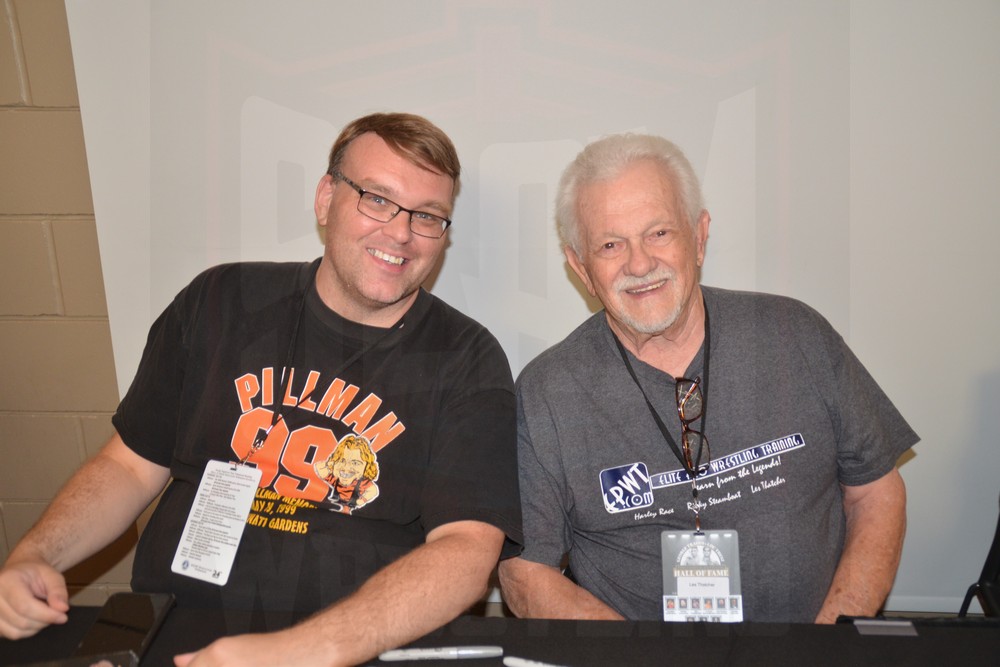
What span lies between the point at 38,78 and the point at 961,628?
281cm

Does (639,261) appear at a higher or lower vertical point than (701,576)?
higher

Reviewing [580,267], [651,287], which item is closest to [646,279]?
[651,287]

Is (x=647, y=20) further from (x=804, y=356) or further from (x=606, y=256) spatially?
(x=804, y=356)

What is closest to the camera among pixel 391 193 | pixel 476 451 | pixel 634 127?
pixel 476 451

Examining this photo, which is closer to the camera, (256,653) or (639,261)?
(256,653)

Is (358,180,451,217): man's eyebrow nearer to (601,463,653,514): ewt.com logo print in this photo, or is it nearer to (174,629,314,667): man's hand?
(601,463,653,514): ewt.com logo print

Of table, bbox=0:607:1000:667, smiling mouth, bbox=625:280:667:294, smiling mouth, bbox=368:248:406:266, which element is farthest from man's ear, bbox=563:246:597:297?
table, bbox=0:607:1000:667

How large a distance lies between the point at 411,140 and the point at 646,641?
1.25 meters

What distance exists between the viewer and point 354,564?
1.68 m

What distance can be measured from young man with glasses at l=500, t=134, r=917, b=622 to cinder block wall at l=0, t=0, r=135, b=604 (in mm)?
1630

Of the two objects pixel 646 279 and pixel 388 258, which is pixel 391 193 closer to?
pixel 388 258

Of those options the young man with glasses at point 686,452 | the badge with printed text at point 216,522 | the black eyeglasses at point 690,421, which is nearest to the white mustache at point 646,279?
the young man with glasses at point 686,452

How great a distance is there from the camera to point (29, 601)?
4.39 ft

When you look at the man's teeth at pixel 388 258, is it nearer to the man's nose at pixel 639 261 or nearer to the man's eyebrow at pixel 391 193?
the man's eyebrow at pixel 391 193
